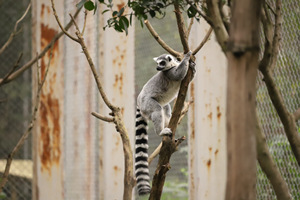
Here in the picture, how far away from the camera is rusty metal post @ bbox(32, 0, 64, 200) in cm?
457

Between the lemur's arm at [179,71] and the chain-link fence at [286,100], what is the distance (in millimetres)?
572

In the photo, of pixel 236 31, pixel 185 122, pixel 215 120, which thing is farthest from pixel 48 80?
pixel 236 31

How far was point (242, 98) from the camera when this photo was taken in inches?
46.1

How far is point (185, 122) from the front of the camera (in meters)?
4.80

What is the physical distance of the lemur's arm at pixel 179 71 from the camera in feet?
11.5

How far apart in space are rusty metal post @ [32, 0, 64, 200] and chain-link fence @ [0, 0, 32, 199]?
0.62ft

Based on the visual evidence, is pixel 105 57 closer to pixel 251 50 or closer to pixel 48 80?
pixel 48 80

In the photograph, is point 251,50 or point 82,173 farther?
point 82,173

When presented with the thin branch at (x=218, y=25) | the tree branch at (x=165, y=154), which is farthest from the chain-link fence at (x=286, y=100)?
the thin branch at (x=218, y=25)

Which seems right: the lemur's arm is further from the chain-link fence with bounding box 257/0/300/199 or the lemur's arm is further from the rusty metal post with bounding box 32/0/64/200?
the rusty metal post with bounding box 32/0/64/200

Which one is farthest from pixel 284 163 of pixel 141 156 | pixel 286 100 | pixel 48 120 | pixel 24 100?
pixel 24 100

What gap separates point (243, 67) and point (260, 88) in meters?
2.53

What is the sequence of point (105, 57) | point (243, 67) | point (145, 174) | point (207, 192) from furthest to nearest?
1. point (105, 57)
2. point (207, 192)
3. point (145, 174)
4. point (243, 67)

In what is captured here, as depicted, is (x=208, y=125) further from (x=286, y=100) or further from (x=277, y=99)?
(x=277, y=99)
